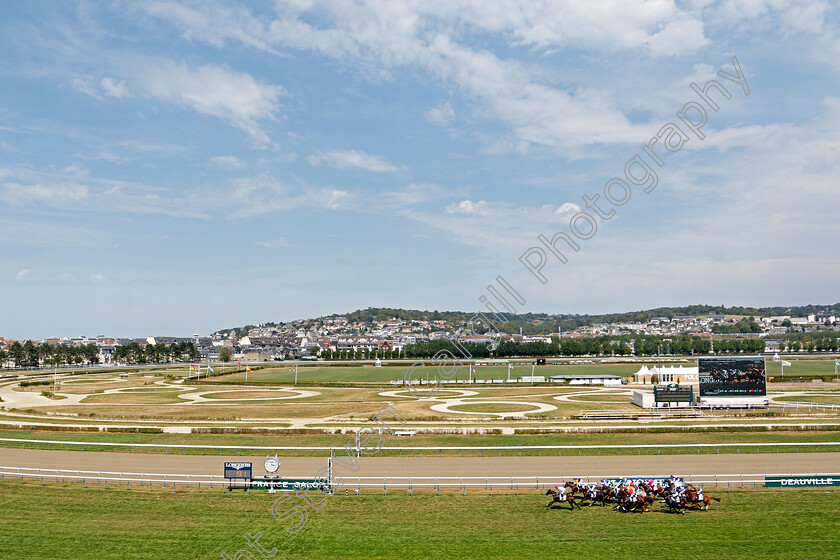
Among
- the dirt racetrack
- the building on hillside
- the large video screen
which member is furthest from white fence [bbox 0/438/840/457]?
the building on hillside

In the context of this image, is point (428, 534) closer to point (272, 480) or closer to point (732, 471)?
point (272, 480)

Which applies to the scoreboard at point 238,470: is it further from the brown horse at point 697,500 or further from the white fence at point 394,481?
the brown horse at point 697,500

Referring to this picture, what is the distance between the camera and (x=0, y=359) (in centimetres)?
14888

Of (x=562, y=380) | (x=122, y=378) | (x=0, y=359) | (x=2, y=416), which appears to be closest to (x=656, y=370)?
(x=562, y=380)

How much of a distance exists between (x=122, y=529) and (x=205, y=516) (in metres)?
2.87

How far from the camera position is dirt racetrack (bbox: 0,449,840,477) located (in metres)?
29.9

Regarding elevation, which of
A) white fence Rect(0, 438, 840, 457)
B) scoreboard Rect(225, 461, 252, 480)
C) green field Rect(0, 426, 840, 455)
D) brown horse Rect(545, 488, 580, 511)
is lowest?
→ green field Rect(0, 426, 840, 455)

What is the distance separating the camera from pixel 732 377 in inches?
2258

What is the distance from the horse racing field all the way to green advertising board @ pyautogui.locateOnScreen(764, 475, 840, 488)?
4.42 feet

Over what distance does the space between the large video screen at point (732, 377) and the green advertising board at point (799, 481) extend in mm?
31277

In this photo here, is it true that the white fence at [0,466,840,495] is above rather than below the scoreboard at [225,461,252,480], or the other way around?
below

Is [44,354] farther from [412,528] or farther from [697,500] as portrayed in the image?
[697,500]

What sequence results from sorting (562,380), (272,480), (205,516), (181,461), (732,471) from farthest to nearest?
1. (562,380)
2. (181,461)
3. (732,471)
4. (272,480)
5. (205,516)

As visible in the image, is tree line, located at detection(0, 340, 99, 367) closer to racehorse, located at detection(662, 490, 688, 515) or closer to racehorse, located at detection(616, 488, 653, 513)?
racehorse, located at detection(616, 488, 653, 513)
